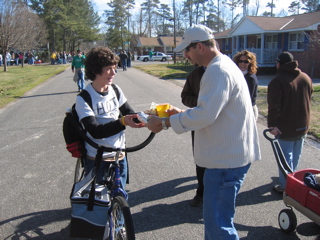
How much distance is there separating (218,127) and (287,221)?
5.35 ft

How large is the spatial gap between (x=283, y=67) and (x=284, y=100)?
41 centimetres

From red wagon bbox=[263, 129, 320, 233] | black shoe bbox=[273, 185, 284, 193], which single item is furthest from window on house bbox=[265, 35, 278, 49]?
red wagon bbox=[263, 129, 320, 233]

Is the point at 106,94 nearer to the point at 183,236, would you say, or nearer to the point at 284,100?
the point at 183,236

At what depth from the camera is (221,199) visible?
2254mm

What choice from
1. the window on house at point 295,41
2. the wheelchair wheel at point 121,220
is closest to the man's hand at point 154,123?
the wheelchair wheel at point 121,220

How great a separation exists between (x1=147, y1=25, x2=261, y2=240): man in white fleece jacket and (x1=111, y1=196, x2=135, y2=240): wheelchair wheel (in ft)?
1.93

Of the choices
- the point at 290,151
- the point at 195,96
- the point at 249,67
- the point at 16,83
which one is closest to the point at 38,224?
the point at 195,96

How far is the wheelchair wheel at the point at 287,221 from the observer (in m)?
3.09

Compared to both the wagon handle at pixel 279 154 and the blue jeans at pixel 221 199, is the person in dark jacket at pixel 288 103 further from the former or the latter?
the blue jeans at pixel 221 199

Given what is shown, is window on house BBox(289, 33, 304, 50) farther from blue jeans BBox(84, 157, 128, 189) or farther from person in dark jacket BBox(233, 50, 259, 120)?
blue jeans BBox(84, 157, 128, 189)

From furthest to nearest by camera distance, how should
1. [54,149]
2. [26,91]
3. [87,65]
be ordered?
[26,91] → [54,149] → [87,65]

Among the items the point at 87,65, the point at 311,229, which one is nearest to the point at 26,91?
the point at 87,65

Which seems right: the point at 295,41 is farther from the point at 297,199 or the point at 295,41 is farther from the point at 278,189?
the point at 297,199

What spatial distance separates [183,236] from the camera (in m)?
3.18
